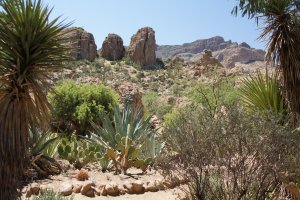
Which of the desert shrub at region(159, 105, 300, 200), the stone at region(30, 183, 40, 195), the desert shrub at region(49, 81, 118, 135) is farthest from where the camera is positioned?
the desert shrub at region(49, 81, 118, 135)

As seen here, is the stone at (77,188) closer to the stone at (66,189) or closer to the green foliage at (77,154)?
the stone at (66,189)

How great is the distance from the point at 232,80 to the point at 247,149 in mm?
30431

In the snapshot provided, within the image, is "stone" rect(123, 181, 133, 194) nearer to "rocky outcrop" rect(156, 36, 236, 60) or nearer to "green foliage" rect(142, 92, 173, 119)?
"green foliage" rect(142, 92, 173, 119)

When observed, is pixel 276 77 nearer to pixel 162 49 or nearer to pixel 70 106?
pixel 70 106

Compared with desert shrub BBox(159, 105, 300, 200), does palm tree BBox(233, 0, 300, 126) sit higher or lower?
higher

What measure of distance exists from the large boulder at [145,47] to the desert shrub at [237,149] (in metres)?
57.3

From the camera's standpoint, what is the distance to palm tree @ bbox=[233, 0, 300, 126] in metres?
7.82

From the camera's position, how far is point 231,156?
228 inches

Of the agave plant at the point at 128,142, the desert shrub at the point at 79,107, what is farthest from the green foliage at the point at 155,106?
the agave plant at the point at 128,142

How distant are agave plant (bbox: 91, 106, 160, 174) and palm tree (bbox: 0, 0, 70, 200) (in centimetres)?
463

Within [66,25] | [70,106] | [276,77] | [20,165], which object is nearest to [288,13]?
[276,77]

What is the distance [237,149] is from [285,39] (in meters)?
3.32

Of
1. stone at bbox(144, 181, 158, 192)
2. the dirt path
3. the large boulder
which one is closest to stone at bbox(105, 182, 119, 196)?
the dirt path

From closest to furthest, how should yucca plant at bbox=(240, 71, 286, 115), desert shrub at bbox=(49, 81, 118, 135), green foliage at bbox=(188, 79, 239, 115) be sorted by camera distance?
yucca plant at bbox=(240, 71, 286, 115) → desert shrub at bbox=(49, 81, 118, 135) → green foliage at bbox=(188, 79, 239, 115)
